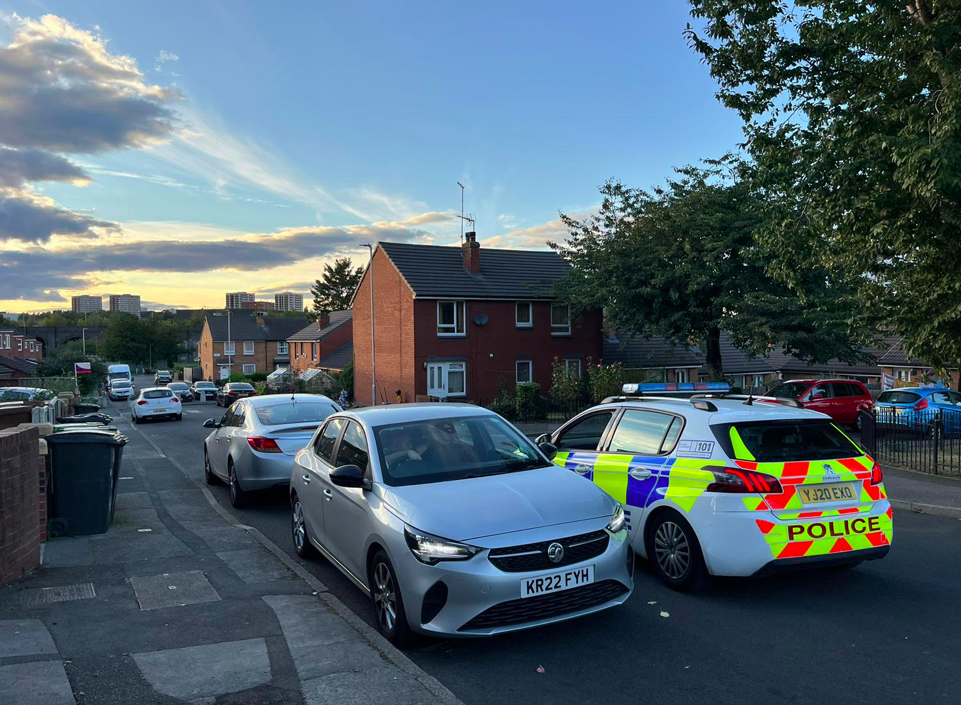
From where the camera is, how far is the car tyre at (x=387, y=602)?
4.84 metres

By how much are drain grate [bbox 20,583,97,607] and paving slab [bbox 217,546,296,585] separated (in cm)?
119

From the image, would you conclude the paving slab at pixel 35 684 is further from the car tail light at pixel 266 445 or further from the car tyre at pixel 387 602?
the car tail light at pixel 266 445

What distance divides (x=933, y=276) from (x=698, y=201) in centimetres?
1320

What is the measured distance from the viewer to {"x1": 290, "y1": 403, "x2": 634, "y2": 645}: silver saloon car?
181 inches

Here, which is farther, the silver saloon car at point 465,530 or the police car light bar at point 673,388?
the police car light bar at point 673,388

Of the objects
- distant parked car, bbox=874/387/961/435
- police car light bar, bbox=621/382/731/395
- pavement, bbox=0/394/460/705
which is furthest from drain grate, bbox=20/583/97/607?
distant parked car, bbox=874/387/961/435

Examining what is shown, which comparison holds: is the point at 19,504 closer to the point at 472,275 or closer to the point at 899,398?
the point at 899,398

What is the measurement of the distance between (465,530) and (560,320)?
33.2 meters

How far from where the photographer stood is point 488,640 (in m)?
5.09

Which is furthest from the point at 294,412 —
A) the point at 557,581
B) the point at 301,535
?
the point at 557,581

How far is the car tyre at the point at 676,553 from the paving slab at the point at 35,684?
4338mm

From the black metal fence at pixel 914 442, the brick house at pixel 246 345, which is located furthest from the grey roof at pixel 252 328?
the black metal fence at pixel 914 442

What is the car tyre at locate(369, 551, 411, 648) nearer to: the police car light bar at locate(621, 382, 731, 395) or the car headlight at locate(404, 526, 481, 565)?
the car headlight at locate(404, 526, 481, 565)

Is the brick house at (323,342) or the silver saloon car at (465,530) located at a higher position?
the brick house at (323,342)
